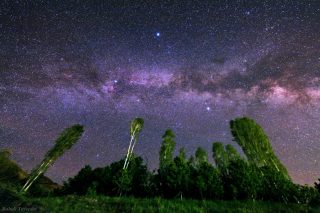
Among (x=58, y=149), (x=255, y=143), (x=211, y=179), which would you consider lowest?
(x=211, y=179)

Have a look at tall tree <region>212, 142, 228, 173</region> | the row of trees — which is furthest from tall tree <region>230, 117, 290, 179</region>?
tall tree <region>212, 142, 228, 173</region>

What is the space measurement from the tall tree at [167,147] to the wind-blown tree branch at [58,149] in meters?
13.1

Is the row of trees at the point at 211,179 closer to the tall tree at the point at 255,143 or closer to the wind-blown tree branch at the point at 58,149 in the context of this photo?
the tall tree at the point at 255,143

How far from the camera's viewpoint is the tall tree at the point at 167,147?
124 feet

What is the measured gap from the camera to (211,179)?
1109 inches

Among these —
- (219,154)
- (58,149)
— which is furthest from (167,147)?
(58,149)

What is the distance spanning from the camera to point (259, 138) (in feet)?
112

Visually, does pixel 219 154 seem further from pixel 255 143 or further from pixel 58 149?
pixel 58 149

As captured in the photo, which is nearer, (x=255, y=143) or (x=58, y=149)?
(x=255, y=143)

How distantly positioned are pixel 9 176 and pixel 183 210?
3590 cm

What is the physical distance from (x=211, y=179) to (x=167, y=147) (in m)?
12.1

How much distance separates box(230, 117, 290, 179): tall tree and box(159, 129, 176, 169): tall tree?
9.82m

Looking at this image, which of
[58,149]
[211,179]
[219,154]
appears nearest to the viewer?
[211,179]

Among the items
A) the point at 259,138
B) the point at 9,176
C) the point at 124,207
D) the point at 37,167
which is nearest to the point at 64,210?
the point at 124,207
